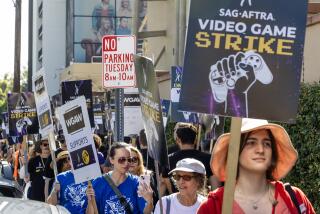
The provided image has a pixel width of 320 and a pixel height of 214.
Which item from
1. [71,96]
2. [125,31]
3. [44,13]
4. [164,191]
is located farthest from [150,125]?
[44,13]

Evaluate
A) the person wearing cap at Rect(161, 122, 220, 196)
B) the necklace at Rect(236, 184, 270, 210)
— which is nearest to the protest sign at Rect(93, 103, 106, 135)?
the person wearing cap at Rect(161, 122, 220, 196)

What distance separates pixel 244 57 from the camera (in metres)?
4.45

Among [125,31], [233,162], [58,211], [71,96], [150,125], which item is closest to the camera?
[233,162]

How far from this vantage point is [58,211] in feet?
17.1

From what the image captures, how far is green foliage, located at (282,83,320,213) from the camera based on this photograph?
10.1 m

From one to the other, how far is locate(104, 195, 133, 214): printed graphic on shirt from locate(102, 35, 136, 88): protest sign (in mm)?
3954

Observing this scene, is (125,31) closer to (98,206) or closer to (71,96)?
(71,96)

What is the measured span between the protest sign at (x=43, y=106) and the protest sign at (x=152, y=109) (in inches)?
194

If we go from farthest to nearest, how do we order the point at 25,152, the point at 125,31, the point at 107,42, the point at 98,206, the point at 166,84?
1. the point at 125,31
2. the point at 166,84
3. the point at 25,152
4. the point at 107,42
5. the point at 98,206

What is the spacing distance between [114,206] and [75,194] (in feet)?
3.62

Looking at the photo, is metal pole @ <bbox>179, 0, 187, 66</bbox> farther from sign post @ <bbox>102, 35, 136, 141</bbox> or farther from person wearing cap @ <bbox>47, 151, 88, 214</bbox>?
person wearing cap @ <bbox>47, 151, 88, 214</bbox>

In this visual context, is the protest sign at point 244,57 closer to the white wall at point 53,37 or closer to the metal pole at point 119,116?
the metal pole at point 119,116

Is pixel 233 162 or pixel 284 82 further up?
pixel 284 82

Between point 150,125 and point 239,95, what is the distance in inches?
77.0
